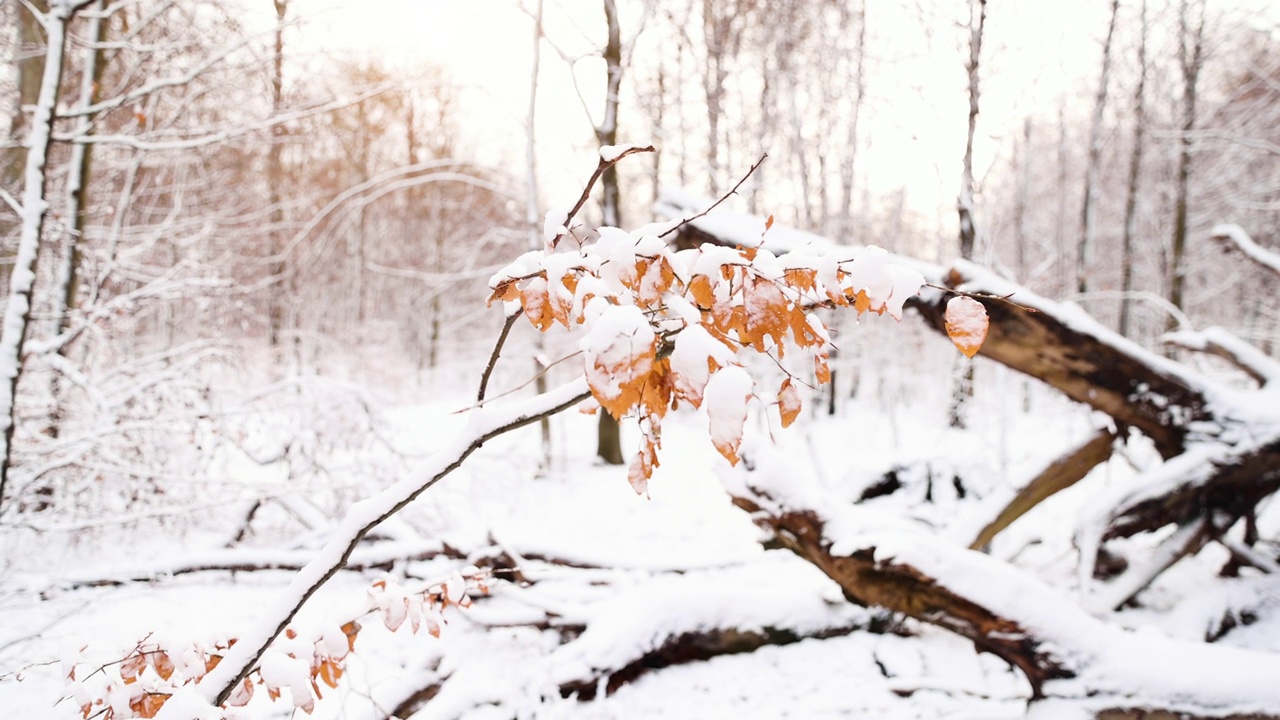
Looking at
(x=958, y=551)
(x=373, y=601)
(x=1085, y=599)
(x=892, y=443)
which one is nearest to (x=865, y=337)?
(x=892, y=443)

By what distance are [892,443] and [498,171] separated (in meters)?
8.49

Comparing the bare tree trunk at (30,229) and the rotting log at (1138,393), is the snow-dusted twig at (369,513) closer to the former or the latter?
the bare tree trunk at (30,229)

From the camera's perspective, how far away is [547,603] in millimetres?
3223

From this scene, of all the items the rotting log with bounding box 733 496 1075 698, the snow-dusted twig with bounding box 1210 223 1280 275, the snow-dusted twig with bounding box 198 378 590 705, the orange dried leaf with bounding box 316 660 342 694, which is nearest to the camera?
the snow-dusted twig with bounding box 198 378 590 705

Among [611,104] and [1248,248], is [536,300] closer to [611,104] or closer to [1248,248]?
[1248,248]

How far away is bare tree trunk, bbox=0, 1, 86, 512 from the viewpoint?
268 centimetres

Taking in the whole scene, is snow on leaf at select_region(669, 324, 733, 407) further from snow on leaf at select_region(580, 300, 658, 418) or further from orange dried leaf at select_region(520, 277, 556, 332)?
orange dried leaf at select_region(520, 277, 556, 332)

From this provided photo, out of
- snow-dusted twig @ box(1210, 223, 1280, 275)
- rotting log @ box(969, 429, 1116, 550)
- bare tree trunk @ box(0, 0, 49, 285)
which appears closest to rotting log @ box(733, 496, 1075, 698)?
rotting log @ box(969, 429, 1116, 550)

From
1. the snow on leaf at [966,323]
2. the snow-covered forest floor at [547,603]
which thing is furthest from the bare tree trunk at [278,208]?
the snow on leaf at [966,323]

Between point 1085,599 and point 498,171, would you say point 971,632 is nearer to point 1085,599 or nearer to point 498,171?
point 1085,599

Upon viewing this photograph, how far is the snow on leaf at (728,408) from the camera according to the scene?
83cm

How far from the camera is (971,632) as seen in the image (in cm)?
265

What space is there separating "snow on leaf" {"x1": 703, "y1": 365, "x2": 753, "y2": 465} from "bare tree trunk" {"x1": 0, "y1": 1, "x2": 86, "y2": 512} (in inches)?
132

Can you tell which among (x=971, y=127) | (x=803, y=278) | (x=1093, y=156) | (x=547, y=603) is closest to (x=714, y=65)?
(x=971, y=127)
